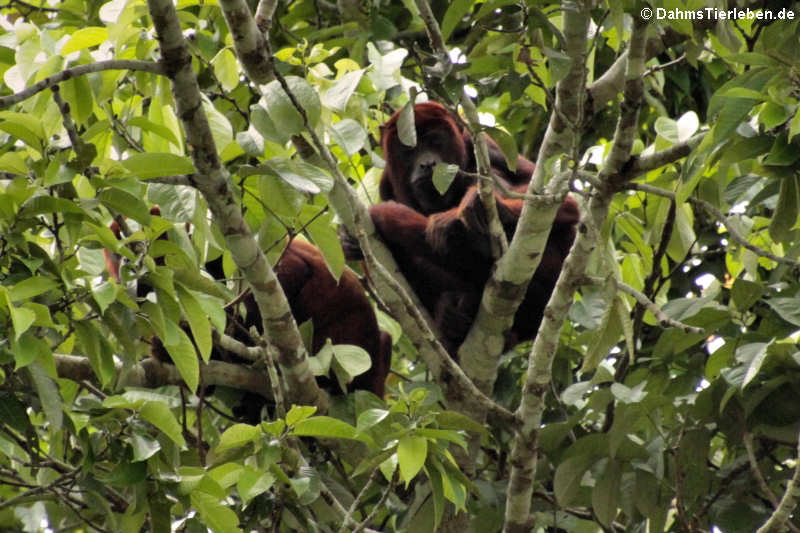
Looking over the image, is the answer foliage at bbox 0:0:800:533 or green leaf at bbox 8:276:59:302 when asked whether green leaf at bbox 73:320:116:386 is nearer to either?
foliage at bbox 0:0:800:533

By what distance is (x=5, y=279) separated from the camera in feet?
9.39

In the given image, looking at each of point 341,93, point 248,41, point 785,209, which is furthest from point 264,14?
point 785,209

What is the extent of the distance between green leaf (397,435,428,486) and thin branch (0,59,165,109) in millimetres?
1233

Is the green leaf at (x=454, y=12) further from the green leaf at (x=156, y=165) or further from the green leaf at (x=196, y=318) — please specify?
the green leaf at (x=196, y=318)

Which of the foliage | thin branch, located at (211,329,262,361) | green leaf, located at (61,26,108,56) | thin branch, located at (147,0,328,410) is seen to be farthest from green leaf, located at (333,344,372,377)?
green leaf, located at (61,26,108,56)

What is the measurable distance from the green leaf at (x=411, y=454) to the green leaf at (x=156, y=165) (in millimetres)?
977

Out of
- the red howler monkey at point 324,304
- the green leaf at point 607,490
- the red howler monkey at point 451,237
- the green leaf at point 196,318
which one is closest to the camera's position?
the green leaf at point 196,318

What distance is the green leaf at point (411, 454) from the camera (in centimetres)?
295

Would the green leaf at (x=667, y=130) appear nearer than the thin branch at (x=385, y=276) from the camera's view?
No

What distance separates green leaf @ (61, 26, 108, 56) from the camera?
3.32m

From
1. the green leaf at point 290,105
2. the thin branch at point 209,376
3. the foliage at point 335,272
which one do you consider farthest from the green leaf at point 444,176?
the thin branch at point 209,376

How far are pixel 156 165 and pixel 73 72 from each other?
366mm

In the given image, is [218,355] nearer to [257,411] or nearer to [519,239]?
[257,411]

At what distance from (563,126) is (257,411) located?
6.23 ft
